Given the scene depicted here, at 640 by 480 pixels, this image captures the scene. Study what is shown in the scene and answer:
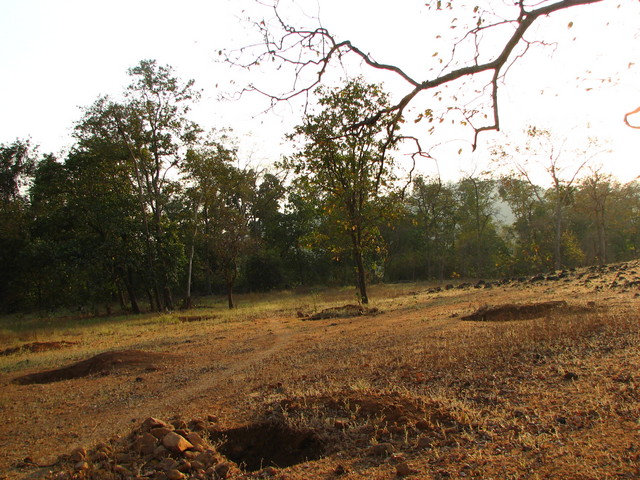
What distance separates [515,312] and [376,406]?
698cm

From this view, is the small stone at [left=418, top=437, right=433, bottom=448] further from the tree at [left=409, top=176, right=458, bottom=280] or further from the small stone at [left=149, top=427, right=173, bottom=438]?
the tree at [left=409, top=176, right=458, bottom=280]

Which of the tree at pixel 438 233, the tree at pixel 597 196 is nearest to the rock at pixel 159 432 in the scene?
the tree at pixel 597 196

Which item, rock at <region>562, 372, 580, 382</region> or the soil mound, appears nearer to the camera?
rock at <region>562, 372, 580, 382</region>

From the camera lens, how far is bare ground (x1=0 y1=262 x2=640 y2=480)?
314 centimetres

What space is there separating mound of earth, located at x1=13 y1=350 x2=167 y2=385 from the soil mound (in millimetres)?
6481

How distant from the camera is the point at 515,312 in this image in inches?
400

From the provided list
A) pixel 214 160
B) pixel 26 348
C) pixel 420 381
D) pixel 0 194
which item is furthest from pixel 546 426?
pixel 0 194

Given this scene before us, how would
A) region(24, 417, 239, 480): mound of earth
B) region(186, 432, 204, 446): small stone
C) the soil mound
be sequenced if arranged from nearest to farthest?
region(24, 417, 239, 480): mound of earth → region(186, 432, 204, 446): small stone → the soil mound

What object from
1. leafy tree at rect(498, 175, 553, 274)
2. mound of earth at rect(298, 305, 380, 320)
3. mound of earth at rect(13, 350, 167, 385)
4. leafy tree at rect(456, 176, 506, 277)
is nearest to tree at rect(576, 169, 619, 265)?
leafy tree at rect(498, 175, 553, 274)

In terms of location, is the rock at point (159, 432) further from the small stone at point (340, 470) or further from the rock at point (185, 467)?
the small stone at point (340, 470)

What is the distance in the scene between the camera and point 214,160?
80.2ft

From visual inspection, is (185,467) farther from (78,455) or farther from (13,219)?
(13,219)

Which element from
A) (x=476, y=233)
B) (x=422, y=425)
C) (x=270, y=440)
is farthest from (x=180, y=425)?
(x=476, y=233)

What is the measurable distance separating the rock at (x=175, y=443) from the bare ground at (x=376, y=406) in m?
0.17
